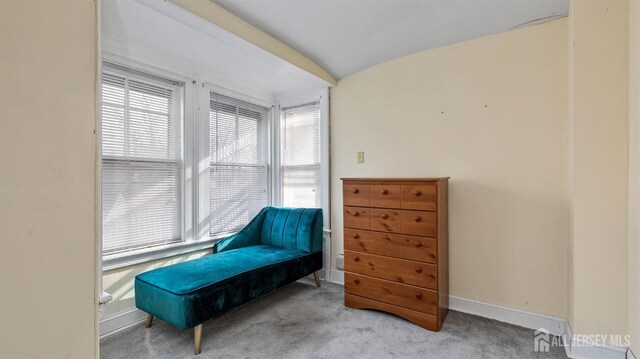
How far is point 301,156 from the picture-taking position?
3.38 metres

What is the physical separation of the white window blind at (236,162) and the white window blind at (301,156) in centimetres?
25

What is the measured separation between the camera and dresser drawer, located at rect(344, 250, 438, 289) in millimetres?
2105

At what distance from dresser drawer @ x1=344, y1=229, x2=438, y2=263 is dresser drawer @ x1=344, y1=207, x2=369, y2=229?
51 mm

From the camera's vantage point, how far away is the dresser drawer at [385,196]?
2.24 meters

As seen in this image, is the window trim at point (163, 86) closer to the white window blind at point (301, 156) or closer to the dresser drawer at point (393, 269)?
the white window blind at point (301, 156)

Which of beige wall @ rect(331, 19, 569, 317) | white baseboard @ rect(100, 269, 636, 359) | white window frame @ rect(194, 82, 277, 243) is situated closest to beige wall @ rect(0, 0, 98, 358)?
white baseboard @ rect(100, 269, 636, 359)

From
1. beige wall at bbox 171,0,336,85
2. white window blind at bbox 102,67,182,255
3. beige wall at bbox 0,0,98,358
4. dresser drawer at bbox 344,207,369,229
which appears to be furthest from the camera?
dresser drawer at bbox 344,207,369,229

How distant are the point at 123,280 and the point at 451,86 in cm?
309

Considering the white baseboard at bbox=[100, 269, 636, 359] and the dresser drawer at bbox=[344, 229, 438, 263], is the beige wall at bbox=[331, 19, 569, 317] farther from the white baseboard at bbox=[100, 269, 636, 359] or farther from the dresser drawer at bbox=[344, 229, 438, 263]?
the dresser drawer at bbox=[344, 229, 438, 263]

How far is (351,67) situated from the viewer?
9.43 ft

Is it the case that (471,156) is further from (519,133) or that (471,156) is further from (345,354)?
(345,354)

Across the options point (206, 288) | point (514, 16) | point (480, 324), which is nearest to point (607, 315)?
point (480, 324)

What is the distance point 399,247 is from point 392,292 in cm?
37

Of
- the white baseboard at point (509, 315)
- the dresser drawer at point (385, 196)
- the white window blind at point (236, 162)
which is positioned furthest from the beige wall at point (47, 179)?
the white baseboard at point (509, 315)
